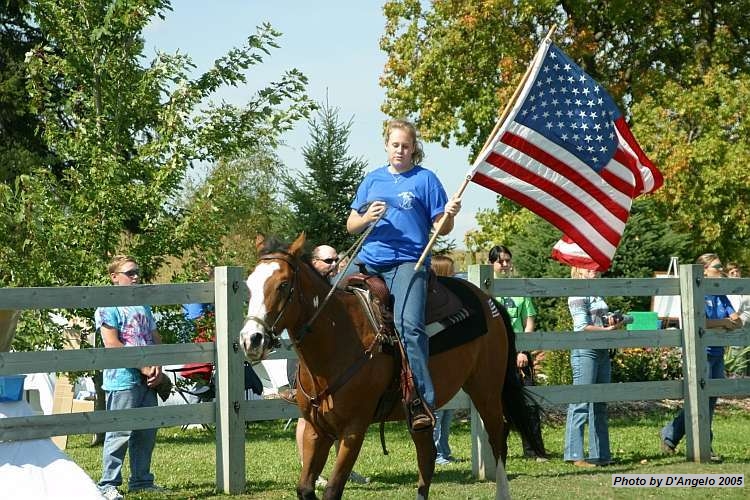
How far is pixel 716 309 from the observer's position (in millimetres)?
11344

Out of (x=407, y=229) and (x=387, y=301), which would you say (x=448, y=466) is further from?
(x=407, y=229)

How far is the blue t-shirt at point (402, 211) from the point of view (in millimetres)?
7238

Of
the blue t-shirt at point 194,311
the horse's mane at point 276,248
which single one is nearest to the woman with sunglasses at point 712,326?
the blue t-shirt at point 194,311

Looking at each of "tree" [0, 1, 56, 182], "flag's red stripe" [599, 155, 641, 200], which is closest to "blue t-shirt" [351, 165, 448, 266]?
Answer: "flag's red stripe" [599, 155, 641, 200]

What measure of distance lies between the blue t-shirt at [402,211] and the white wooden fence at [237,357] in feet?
5.77

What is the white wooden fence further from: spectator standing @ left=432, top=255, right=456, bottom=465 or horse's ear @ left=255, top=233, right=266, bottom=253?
horse's ear @ left=255, top=233, right=266, bottom=253

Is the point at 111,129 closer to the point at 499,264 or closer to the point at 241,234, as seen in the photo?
the point at 499,264

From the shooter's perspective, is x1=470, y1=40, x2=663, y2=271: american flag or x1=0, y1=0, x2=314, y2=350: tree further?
x1=0, y1=0, x2=314, y2=350: tree

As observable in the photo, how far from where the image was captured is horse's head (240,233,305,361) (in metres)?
5.94

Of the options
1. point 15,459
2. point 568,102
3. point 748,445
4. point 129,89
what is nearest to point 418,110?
point 129,89

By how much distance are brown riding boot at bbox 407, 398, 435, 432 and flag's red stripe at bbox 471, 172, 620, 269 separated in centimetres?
187

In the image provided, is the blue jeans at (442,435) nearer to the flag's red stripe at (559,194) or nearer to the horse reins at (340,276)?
the flag's red stripe at (559,194)

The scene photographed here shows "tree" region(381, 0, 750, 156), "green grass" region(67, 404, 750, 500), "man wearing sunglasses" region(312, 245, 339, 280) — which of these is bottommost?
"green grass" region(67, 404, 750, 500)

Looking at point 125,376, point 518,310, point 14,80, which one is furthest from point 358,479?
point 14,80
